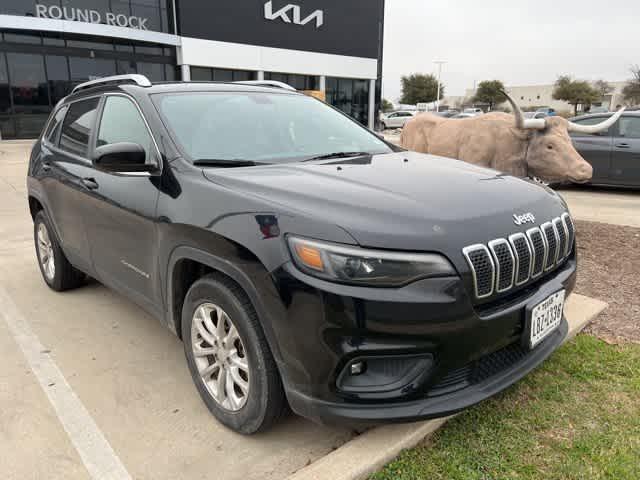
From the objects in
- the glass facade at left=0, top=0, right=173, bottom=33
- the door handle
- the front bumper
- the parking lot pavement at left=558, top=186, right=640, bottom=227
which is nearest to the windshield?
the door handle

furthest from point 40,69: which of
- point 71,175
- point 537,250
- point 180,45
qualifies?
point 537,250

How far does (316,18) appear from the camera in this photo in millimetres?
30031

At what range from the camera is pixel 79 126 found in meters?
3.98

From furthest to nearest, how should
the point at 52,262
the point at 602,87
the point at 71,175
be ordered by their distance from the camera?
the point at 602,87
the point at 52,262
the point at 71,175

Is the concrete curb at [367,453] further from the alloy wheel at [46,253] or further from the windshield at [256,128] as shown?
the alloy wheel at [46,253]

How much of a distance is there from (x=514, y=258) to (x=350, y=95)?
3262 cm

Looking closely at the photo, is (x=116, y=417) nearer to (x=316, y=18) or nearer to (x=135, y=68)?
(x=135, y=68)

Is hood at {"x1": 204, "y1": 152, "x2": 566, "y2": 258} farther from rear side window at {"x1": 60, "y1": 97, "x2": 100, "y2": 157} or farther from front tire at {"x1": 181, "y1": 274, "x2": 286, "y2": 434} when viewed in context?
rear side window at {"x1": 60, "y1": 97, "x2": 100, "y2": 157}

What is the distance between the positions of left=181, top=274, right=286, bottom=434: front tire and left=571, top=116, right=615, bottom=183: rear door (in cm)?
905

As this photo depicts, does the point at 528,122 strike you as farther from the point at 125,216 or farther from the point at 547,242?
the point at 125,216

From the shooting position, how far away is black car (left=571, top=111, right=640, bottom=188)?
30.2 feet

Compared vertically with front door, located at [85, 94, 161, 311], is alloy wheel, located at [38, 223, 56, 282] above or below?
below

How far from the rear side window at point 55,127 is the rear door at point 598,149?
873 cm

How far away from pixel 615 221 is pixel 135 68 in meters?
23.6
